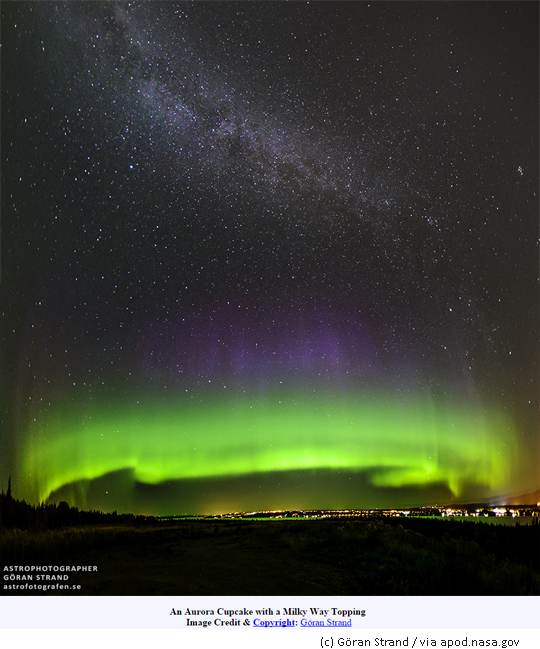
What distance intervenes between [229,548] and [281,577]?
3.60 ft

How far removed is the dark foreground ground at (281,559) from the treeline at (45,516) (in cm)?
20

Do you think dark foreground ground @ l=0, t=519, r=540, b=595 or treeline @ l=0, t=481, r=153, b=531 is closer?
dark foreground ground @ l=0, t=519, r=540, b=595

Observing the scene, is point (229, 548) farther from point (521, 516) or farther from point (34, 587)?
point (521, 516)

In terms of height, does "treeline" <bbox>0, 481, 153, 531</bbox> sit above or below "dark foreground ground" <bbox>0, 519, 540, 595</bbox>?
above

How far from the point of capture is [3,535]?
586cm

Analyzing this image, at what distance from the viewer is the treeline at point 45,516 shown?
6.32 m

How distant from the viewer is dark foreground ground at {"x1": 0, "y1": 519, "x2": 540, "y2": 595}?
5.35 meters

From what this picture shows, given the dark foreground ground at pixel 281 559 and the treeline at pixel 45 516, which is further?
the treeline at pixel 45 516

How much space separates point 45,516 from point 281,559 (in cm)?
341

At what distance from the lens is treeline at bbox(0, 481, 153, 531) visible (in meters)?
6.32

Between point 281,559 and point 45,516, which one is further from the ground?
point 45,516

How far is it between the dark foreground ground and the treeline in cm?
20

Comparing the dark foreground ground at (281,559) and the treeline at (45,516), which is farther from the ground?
the treeline at (45,516)

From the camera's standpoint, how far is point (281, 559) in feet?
20.1
